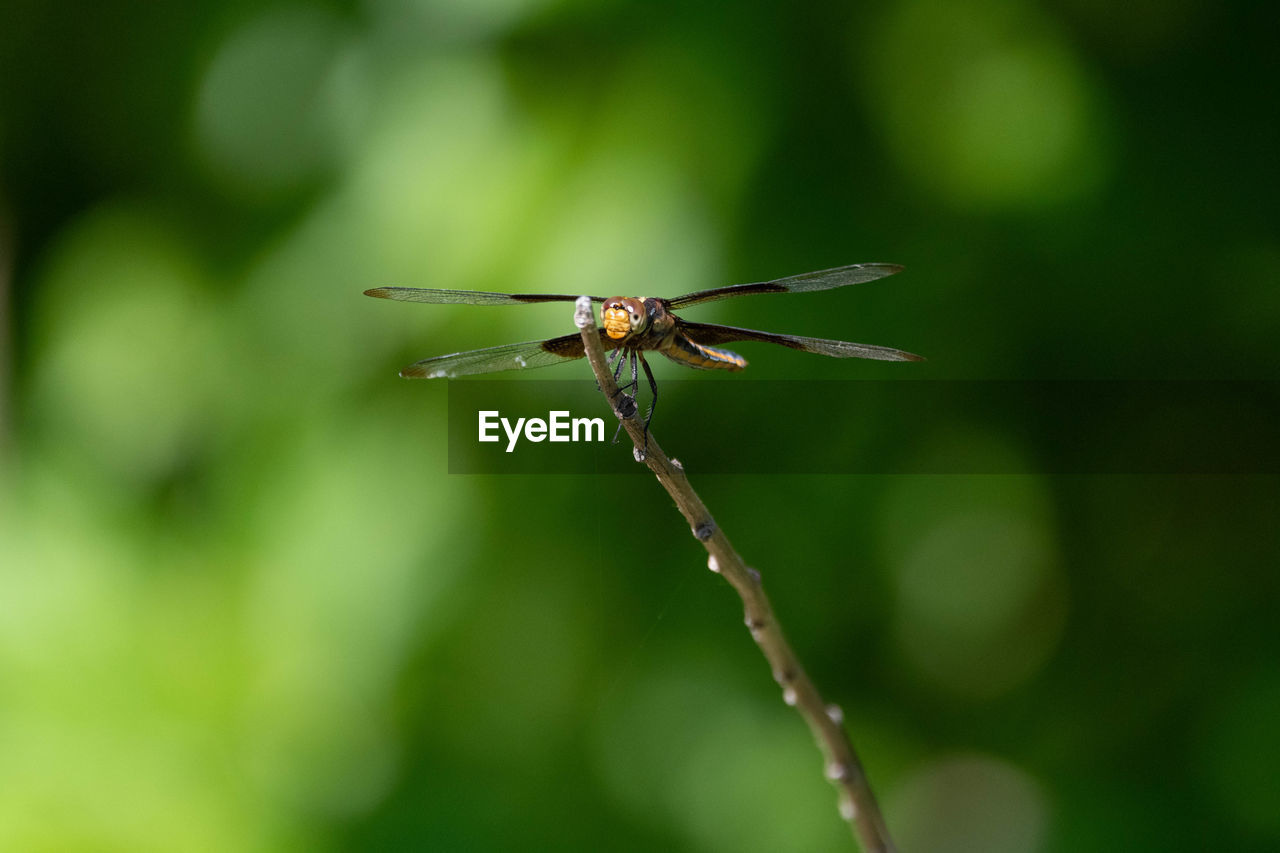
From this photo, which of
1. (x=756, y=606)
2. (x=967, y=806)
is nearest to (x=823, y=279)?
(x=756, y=606)

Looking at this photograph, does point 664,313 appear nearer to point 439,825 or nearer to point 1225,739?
point 439,825

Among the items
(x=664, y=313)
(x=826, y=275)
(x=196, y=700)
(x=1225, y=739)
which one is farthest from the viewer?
(x=196, y=700)

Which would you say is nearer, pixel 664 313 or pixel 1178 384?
pixel 664 313

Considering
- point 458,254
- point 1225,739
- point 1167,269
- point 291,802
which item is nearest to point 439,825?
point 291,802
